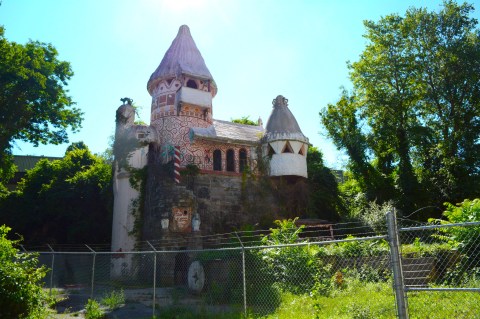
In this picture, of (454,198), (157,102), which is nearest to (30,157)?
(157,102)

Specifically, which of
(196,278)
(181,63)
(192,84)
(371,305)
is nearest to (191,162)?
(192,84)

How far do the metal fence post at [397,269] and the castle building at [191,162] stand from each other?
15.0 metres

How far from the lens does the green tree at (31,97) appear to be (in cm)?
2258

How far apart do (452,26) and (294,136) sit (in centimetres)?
1378

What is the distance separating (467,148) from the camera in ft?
81.4

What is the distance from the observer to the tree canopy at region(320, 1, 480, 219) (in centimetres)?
2545

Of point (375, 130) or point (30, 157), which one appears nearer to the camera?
point (375, 130)

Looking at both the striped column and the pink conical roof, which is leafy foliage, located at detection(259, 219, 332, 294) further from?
the pink conical roof

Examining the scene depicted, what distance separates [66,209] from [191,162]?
1057cm

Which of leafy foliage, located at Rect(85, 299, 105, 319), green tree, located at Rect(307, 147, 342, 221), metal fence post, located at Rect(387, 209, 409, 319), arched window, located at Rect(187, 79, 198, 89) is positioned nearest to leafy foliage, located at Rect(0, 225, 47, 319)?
leafy foliage, located at Rect(85, 299, 105, 319)

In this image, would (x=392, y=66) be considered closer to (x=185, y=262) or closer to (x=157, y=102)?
(x=157, y=102)

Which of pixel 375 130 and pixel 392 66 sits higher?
pixel 392 66

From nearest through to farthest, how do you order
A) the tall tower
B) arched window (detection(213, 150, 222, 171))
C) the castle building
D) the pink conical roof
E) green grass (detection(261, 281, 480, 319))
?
green grass (detection(261, 281, 480, 319)) → the castle building → the tall tower → arched window (detection(213, 150, 222, 171)) → the pink conical roof

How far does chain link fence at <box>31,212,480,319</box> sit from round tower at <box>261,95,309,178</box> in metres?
8.03
